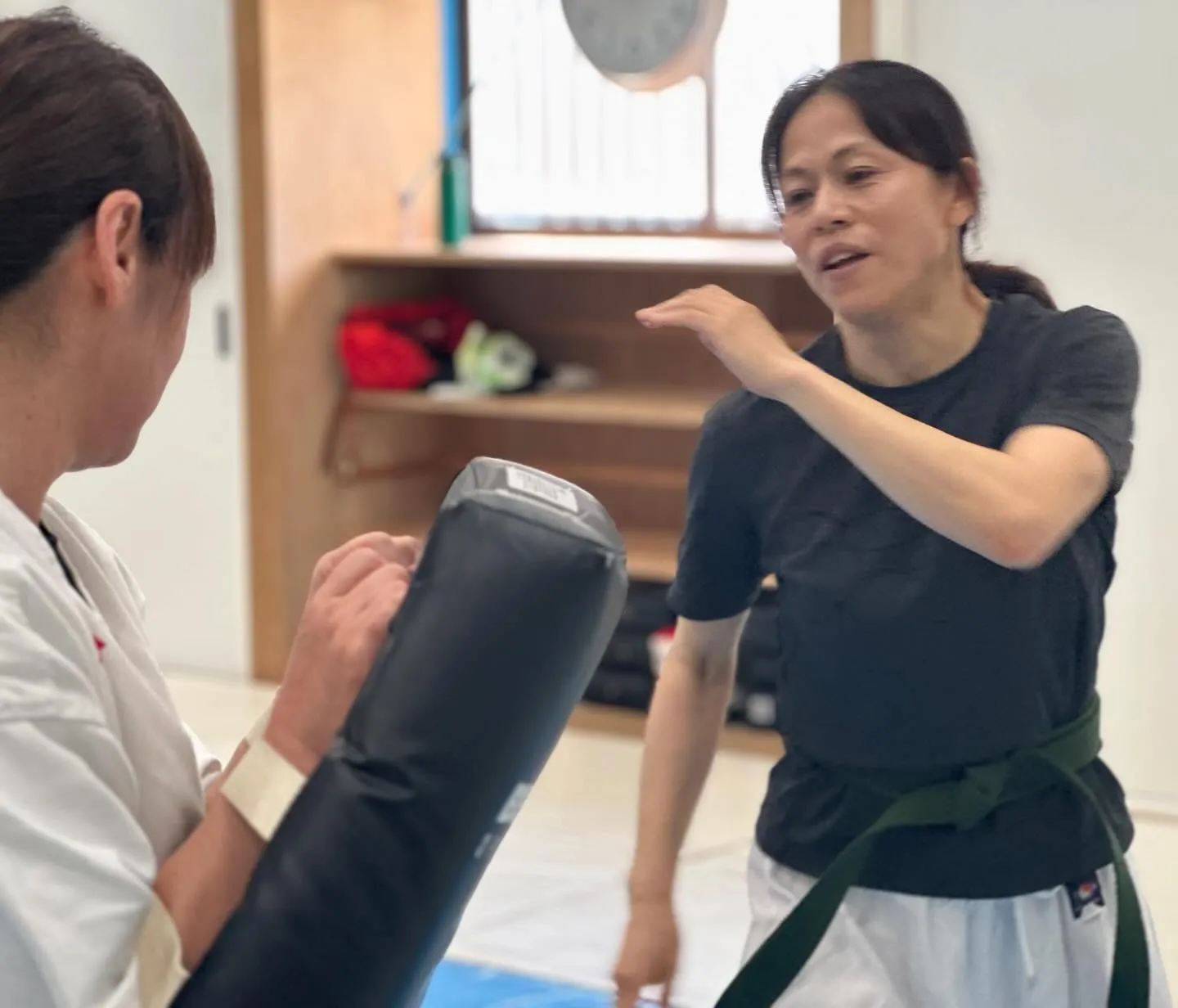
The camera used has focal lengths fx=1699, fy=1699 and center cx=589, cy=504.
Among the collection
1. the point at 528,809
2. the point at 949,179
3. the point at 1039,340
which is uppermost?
the point at 949,179

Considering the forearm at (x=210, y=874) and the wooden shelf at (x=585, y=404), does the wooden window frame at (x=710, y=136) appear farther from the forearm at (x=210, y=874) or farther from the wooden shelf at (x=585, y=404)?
the forearm at (x=210, y=874)

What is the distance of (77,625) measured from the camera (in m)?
1.07

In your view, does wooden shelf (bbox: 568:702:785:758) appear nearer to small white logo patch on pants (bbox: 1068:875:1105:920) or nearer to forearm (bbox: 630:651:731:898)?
forearm (bbox: 630:651:731:898)

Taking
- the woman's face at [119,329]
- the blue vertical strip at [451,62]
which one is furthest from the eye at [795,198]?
the blue vertical strip at [451,62]

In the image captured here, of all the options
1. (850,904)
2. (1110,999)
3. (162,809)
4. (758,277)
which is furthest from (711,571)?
(758,277)

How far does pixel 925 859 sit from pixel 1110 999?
197mm

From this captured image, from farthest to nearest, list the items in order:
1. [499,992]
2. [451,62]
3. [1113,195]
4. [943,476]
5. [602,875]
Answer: [451,62]
[1113,195]
[602,875]
[499,992]
[943,476]

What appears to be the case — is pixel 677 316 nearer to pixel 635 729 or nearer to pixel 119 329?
pixel 119 329

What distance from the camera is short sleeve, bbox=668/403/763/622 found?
1621 mm

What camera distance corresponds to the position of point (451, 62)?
489cm

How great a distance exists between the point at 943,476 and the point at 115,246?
26.3 inches

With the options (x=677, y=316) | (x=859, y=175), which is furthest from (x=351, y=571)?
(x=859, y=175)

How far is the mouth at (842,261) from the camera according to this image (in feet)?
5.03

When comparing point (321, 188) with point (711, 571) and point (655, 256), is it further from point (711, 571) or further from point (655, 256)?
point (711, 571)
